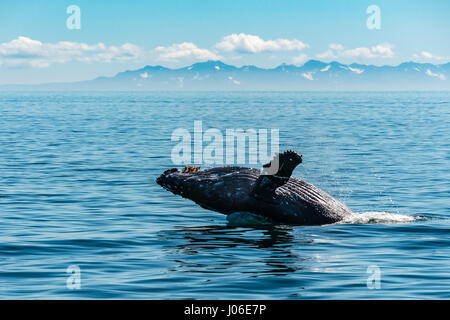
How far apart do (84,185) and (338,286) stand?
1683cm

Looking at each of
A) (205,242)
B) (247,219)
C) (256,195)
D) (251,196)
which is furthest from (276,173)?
(205,242)

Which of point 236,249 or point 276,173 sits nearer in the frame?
point 236,249

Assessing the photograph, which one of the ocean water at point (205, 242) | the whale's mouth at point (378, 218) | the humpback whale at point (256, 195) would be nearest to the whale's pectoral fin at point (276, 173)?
the humpback whale at point (256, 195)

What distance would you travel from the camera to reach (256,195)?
18.8 meters

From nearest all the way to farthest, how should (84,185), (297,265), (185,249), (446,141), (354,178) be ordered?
(297,265) < (185,249) < (84,185) < (354,178) < (446,141)

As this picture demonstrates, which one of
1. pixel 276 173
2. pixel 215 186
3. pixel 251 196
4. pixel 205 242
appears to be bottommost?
pixel 205 242

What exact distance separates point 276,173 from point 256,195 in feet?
3.77

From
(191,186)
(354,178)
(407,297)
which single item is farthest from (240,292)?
(354,178)

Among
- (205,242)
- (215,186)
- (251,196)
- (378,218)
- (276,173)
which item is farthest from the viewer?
(378,218)

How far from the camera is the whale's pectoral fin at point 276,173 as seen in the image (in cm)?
1750

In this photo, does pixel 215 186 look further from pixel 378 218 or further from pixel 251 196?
pixel 378 218

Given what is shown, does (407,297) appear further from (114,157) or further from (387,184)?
(114,157)

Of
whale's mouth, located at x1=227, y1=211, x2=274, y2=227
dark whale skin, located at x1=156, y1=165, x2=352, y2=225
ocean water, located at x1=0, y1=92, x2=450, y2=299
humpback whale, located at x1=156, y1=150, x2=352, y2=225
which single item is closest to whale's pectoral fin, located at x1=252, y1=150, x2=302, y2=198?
humpback whale, located at x1=156, y1=150, x2=352, y2=225

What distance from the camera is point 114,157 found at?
132 ft
